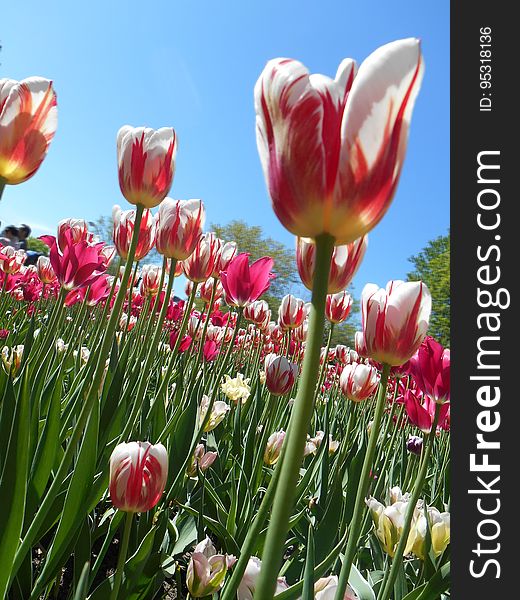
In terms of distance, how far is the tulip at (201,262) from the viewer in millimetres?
1658

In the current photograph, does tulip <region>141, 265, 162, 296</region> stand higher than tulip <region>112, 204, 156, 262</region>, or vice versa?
tulip <region>141, 265, 162, 296</region>

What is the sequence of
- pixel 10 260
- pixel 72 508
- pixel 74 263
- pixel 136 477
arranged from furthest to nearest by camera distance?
pixel 10 260
pixel 74 263
pixel 72 508
pixel 136 477

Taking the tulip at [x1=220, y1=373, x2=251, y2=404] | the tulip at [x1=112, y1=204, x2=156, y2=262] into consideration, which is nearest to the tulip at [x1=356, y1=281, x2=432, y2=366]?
the tulip at [x1=112, y1=204, x2=156, y2=262]

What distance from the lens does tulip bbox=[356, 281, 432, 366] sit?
812 millimetres

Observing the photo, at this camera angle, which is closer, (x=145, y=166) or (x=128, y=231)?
(x=145, y=166)

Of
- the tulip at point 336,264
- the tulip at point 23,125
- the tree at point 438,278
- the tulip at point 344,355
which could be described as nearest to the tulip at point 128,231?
the tulip at point 23,125

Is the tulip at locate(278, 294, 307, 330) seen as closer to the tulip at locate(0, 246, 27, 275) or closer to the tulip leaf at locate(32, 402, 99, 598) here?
the tulip leaf at locate(32, 402, 99, 598)

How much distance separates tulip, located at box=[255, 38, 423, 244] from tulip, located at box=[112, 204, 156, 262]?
1097mm

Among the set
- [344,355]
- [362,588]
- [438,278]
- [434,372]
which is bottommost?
[362,588]

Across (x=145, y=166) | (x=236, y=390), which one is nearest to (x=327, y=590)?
(x=145, y=166)

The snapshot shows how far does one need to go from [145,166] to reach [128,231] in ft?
1.84

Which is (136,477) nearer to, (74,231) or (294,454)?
(294,454)

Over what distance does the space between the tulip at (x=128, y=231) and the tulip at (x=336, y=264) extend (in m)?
0.84

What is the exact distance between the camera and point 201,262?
1668 millimetres
